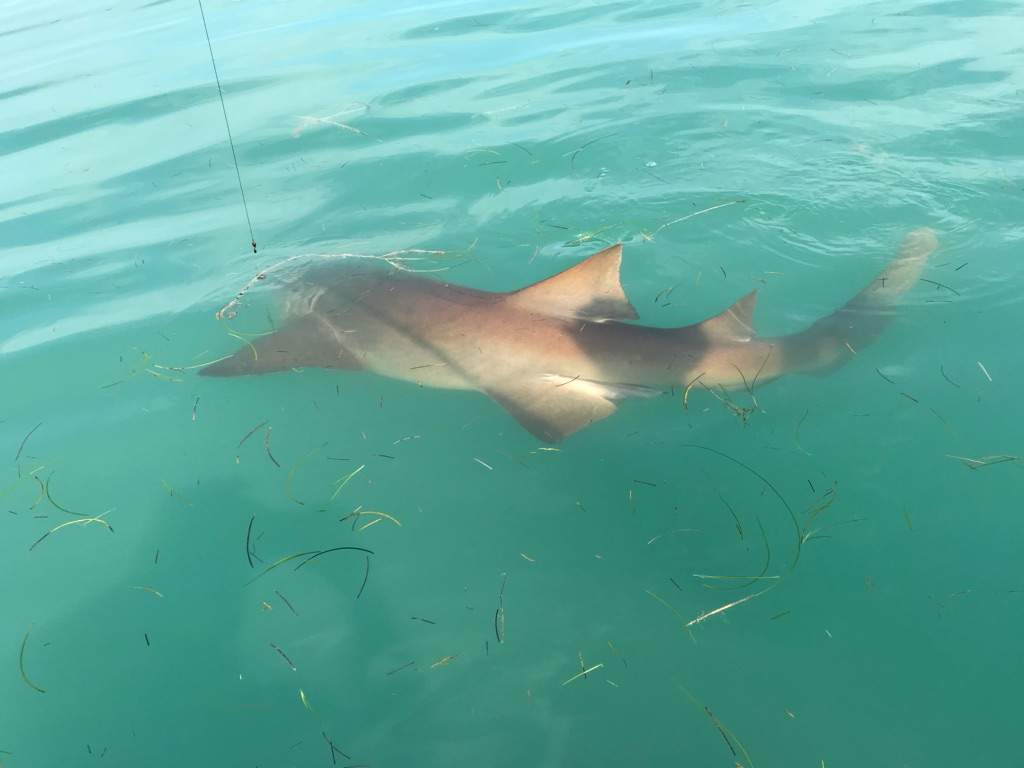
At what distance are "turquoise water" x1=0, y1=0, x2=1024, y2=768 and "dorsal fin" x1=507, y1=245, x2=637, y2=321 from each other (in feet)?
1.62

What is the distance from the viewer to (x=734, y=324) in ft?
11.9

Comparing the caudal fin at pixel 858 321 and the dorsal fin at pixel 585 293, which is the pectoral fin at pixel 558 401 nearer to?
the dorsal fin at pixel 585 293

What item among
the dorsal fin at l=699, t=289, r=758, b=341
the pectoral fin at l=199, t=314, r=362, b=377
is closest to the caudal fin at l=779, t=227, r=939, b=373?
the dorsal fin at l=699, t=289, r=758, b=341

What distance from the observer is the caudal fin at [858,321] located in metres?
3.53

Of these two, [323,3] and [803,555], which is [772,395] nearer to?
[803,555]

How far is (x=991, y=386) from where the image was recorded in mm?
3330

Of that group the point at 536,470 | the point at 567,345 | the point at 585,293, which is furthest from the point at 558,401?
the point at 585,293

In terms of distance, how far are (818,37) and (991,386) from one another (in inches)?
213

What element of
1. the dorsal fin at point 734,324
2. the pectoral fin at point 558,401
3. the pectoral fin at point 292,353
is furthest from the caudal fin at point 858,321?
the pectoral fin at point 292,353

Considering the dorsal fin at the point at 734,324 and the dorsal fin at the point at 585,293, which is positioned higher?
the dorsal fin at the point at 585,293

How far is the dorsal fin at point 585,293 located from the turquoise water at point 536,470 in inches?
19.4

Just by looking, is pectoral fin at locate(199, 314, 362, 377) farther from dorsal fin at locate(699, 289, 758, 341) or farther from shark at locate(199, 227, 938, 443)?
dorsal fin at locate(699, 289, 758, 341)

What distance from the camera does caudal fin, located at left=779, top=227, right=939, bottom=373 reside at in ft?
11.6

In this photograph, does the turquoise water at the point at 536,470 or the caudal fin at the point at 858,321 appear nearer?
the turquoise water at the point at 536,470
